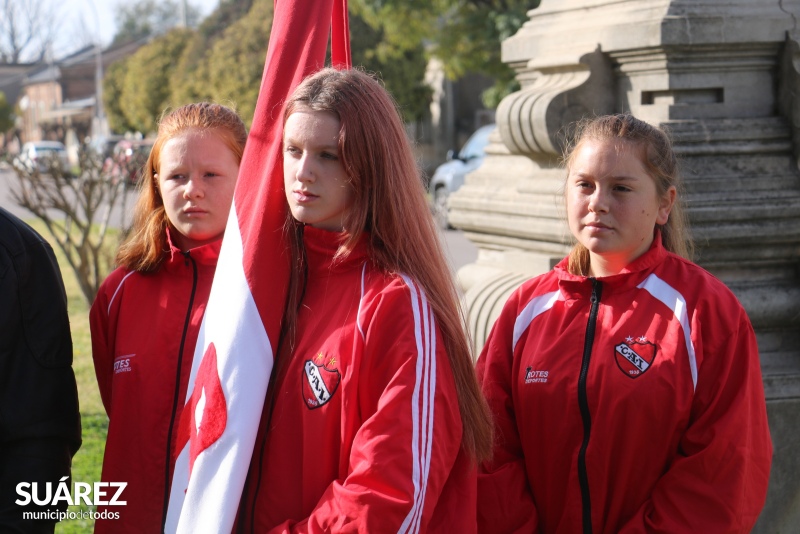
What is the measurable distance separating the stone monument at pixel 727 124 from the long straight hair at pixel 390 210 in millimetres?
1365

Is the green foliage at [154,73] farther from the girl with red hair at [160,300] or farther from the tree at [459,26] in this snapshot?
the girl with red hair at [160,300]

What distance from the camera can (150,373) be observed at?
2.64 metres

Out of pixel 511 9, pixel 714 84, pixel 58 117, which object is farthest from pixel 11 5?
pixel 714 84

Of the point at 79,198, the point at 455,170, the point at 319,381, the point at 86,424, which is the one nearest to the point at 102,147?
the point at 455,170

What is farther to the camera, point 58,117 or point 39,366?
point 58,117

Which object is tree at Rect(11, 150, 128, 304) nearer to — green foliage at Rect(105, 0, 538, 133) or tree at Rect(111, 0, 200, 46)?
green foliage at Rect(105, 0, 538, 133)

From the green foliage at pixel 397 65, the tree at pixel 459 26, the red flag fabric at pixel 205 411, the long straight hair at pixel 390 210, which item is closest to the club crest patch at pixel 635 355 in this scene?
the long straight hair at pixel 390 210

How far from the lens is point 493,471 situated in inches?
102

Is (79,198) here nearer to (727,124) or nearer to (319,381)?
(727,124)

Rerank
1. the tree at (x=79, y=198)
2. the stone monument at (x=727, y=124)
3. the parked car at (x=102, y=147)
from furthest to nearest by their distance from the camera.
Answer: the parked car at (x=102, y=147), the tree at (x=79, y=198), the stone monument at (x=727, y=124)

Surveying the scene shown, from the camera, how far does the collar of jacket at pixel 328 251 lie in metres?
2.27

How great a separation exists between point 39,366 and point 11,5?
67318mm

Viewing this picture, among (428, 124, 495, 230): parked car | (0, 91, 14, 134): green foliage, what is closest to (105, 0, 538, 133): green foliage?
(428, 124, 495, 230): parked car

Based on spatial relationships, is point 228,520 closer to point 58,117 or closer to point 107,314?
point 107,314
